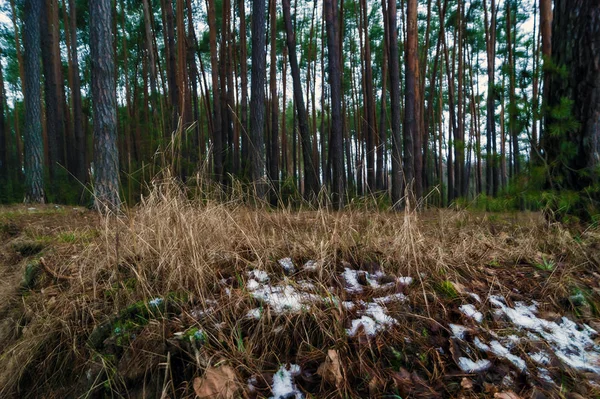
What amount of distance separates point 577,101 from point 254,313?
363 cm

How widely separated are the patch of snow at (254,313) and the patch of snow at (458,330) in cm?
87

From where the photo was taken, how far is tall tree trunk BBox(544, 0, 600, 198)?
3.26 metres

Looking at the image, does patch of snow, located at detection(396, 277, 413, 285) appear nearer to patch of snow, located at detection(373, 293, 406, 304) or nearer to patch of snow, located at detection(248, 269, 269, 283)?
patch of snow, located at detection(373, 293, 406, 304)

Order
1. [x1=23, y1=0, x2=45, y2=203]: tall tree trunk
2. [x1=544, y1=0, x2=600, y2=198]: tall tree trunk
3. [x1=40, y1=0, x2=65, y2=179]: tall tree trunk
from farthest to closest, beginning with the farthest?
[x1=40, y1=0, x2=65, y2=179]: tall tree trunk < [x1=23, y1=0, x2=45, y2=203]: tall tree trunk < [x1=544, y1=0, x2=600, y2=198]: tall tree trunk

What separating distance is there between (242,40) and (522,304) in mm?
11136

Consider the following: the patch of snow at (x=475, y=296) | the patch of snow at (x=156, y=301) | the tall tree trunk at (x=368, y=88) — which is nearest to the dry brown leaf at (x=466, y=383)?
the patch of snow at (x=475, y=296)

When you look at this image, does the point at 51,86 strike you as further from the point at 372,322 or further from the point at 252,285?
the point at 372,322

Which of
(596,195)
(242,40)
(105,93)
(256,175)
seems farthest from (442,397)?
(242,40)

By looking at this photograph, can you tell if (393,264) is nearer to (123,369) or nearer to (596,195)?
(123,369)

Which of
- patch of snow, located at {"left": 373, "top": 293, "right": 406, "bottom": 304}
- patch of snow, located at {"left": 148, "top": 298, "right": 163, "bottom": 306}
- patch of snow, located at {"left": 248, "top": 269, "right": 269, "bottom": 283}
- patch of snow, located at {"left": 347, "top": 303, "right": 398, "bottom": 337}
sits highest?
patch of snow, located at {"left": 248, "top": 269, "right": 269, "bottom": 283}

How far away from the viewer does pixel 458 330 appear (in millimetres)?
1597

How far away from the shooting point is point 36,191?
25.5 ft

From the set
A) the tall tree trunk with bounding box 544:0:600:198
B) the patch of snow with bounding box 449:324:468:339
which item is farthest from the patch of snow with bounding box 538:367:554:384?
the tall tree trunk with bounding box 544:0:600:198

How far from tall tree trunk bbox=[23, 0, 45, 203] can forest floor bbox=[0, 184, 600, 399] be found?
633 centimetres
